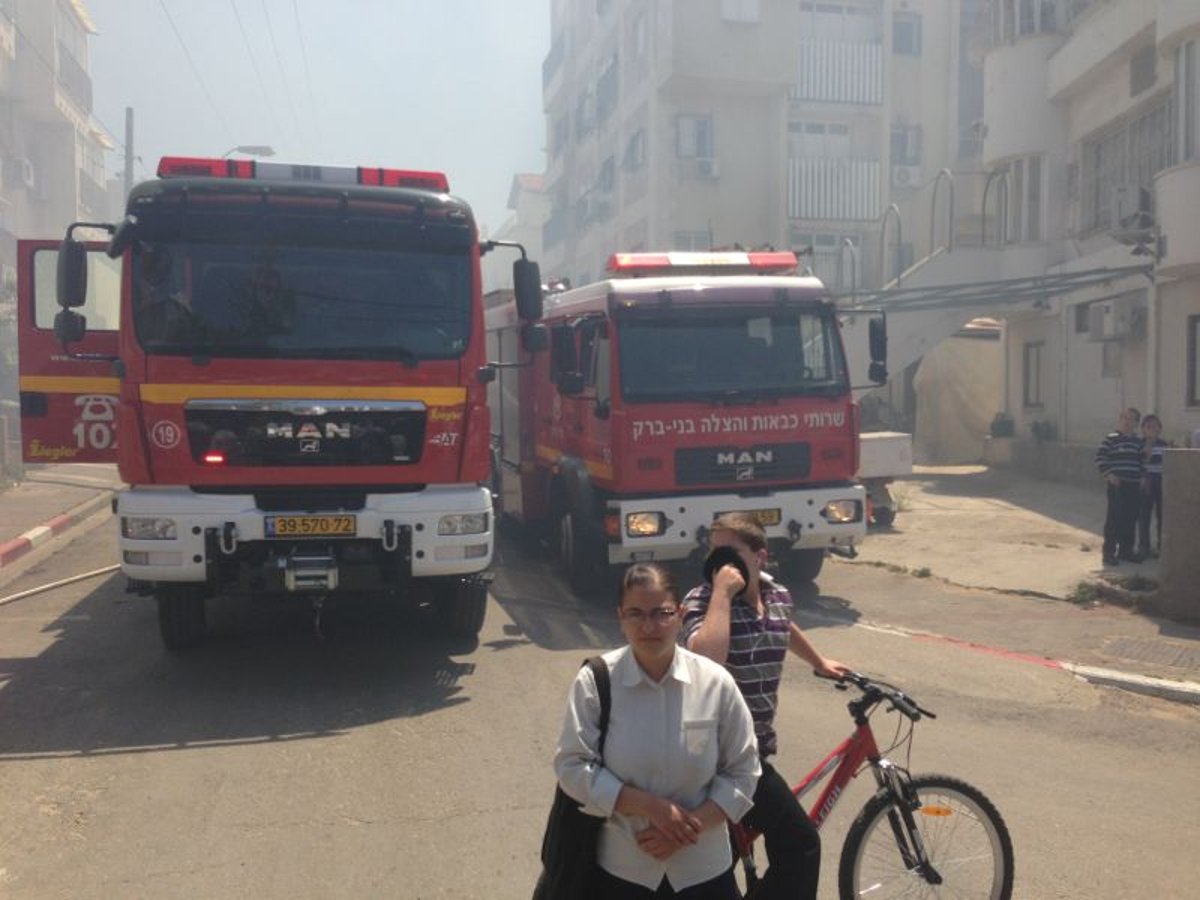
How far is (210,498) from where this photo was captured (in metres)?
7.35

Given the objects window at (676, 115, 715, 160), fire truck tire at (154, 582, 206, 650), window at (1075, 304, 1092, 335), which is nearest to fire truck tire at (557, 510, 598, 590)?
fire truck tire at (154, 582, 206, 650)

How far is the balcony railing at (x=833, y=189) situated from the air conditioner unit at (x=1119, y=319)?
13.1 metres

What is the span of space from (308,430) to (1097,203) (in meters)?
16.4

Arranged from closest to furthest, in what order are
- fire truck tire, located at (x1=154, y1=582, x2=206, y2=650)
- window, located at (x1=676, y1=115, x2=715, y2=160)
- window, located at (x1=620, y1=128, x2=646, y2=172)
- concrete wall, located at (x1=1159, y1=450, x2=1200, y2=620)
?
fire truck tire, located at (x1=154, y1=582, x2=206, y2=650), concrete wall, located at (x1=1159, y1=450, x2=1200, y2=620), window, located at (x1=676, y1=115, x2=715, y2=160), window, located at (x1=620, y1=128, x2=646, y2=172)

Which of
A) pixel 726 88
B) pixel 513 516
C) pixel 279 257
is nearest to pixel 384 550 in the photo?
pixel 279 257

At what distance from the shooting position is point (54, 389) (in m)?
8.96

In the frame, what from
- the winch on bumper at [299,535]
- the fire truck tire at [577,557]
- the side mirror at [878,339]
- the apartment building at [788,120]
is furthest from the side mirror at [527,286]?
the apartment building at [788,120]

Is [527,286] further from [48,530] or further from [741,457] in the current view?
[48,530]

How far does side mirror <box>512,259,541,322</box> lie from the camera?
848 cm

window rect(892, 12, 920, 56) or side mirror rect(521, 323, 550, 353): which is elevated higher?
window rect(892, 12, 920, 56)

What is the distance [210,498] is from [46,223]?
41618mm

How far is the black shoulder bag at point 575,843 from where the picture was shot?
3.01 m

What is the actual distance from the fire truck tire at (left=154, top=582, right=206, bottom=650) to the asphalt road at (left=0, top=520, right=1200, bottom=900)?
6.9 inches

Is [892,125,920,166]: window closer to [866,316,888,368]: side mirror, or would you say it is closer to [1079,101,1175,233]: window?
[1079,101,1175,233]: window
